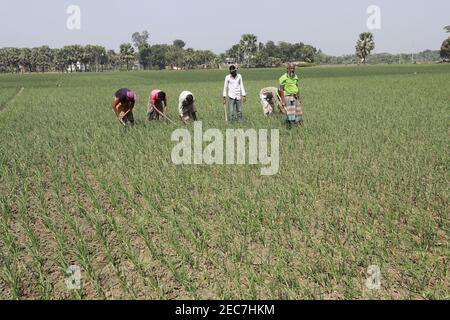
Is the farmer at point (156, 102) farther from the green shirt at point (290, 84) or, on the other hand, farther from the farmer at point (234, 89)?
the green shirt at point (290, 84)

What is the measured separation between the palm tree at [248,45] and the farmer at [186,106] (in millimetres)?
97513

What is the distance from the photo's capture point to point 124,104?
760cm

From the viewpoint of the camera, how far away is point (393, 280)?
2629 mm

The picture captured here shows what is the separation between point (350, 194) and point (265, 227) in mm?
1325

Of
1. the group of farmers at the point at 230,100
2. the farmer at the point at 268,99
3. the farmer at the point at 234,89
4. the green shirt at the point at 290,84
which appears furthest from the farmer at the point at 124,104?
the farmer at the point at 268,99

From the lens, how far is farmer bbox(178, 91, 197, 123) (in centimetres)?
791

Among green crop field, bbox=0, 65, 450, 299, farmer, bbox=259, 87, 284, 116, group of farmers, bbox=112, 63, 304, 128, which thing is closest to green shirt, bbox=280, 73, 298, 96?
group of farmers, bbox=112, 63, 304, 128

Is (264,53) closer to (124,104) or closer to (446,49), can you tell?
(446,49)

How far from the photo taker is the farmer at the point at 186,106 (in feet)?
26.0

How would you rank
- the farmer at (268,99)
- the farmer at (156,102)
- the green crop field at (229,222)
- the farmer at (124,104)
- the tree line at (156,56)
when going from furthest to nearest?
the tree line at (156,56) → the farmer at (268,99) → the farmer at (156,102) → the farmer at (124,104) → the green crop field at (229,222)

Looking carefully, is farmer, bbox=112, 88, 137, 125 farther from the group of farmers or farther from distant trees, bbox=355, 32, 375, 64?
distant trees, bbox=355, 32, 375, 64

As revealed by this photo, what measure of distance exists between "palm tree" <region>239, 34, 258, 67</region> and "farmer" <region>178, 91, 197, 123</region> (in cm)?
9751
